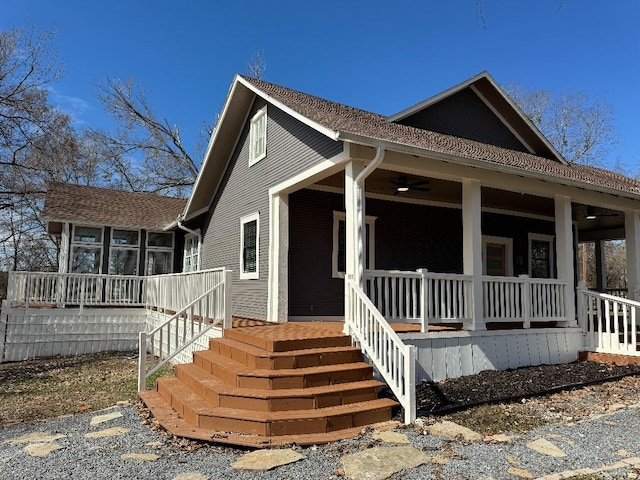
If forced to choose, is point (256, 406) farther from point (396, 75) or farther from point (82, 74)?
point (82, 74)

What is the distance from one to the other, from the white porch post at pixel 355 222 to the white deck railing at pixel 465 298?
203mm

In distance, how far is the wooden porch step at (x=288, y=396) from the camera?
5160 mm

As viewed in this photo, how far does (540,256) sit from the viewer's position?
527 inches

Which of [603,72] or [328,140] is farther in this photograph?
[603,72]

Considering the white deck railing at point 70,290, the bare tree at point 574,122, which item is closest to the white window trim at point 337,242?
the white deck railing at point 70,290

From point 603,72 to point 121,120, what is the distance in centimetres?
2501

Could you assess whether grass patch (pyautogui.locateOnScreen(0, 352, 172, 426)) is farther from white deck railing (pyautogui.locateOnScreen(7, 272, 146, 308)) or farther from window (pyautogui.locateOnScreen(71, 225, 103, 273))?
window (pyautogui.locateOnScreen(71, 225, 103, 273))

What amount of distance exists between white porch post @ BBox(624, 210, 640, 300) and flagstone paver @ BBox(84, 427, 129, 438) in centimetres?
→ 986

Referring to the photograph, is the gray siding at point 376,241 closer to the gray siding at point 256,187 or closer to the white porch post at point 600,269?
the gray siding at point 256,187

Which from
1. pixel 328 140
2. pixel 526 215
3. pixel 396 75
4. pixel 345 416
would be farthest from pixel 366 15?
pixel 526 215

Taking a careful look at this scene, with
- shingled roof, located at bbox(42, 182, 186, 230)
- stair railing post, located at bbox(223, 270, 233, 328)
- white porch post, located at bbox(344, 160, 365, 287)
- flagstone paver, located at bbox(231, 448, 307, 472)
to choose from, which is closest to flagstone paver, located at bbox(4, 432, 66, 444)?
flagstone paver, located at bbox(231, 448, 307, 472)

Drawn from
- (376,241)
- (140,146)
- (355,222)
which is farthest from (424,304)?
(140,146)

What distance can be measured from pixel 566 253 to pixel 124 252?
12.7m

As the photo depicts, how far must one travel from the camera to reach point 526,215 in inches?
511
